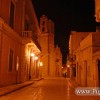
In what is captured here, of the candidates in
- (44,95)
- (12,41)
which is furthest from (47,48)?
(44,95)

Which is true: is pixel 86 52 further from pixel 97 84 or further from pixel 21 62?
pixel 21 62

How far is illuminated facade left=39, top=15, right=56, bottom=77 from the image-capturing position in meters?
67.4

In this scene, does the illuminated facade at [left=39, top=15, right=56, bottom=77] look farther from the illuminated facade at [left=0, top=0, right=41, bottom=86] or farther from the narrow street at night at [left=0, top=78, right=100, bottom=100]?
the narrow street at night at [left=0, top=78, right=100, bottom=100]

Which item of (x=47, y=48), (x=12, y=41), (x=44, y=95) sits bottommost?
(x=44, y=95)

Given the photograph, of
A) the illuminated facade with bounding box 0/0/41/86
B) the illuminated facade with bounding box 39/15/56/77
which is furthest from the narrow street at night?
the illuminated facade with bounding box 39/15/56/77

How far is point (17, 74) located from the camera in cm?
2592

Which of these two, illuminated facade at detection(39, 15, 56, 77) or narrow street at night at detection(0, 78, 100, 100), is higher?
illuminated facade at detection(39, 15, 56, 77)

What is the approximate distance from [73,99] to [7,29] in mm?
10081

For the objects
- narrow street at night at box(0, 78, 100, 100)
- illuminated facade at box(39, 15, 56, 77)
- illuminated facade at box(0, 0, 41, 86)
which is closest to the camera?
narrow street at night at box(0, 78, 100, 100)

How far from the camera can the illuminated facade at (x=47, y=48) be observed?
67438 millimetres

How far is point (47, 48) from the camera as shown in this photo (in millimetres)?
67750

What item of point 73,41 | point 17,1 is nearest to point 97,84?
point 17,1

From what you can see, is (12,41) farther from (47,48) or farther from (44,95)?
(47,48)

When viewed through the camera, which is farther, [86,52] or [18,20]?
[18,20]
